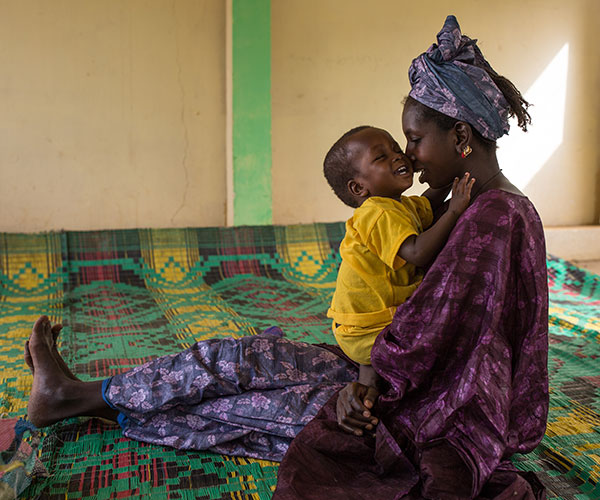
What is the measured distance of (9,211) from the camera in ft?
15.0

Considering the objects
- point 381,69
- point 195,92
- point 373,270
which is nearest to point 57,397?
point 373,270

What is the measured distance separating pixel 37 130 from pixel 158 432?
3.22 meters

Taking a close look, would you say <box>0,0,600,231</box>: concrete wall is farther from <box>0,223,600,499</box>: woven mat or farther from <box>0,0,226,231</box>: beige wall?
<box>0,223,600,499</box>: woven mat

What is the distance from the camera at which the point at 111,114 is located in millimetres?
4723

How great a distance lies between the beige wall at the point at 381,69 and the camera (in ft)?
17.0

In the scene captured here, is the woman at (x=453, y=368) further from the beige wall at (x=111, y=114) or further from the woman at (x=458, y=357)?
the beige wall at (x=111, y=114)

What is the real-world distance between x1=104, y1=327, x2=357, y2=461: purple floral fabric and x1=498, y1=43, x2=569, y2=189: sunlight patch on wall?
4394mm

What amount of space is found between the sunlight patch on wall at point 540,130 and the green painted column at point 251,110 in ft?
7.80

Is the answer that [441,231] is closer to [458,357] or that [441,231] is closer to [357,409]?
[458,357]

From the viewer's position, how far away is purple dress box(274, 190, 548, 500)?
61.3 inches

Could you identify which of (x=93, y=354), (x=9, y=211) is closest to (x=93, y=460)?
(x=93, y=354)

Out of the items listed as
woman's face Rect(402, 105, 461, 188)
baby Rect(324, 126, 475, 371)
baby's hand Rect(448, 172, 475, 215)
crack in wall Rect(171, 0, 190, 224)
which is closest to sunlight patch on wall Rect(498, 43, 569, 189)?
crack in wall Rect(171, 0, 190, 224)

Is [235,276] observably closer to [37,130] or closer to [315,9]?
[37,130]

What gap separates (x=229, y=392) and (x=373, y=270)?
63cm
